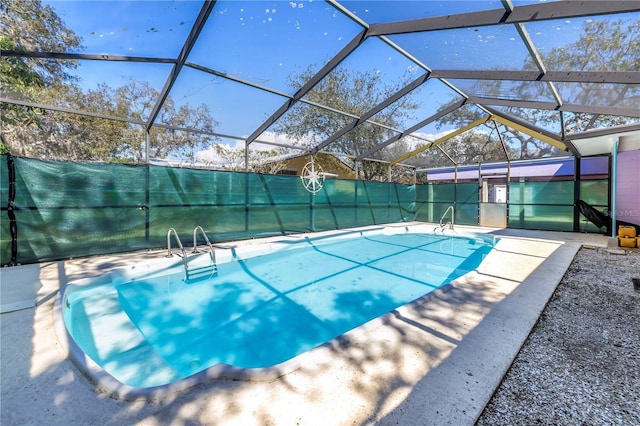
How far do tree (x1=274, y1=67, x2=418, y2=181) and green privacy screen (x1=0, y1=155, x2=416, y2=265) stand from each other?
2397mm

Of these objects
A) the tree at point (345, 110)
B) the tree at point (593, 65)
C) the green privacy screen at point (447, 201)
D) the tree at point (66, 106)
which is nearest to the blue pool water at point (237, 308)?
the tree at point (593, 65)

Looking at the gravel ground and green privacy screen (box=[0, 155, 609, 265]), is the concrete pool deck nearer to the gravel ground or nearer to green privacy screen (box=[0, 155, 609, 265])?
the gravel ground

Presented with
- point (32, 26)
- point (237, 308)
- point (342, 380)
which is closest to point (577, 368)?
point (342, 380)

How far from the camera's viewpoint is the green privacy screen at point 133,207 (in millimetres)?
4180

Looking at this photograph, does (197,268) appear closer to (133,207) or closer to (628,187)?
(133,207)

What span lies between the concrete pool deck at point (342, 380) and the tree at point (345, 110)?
5051mm

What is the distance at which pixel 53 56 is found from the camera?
12.4 feet

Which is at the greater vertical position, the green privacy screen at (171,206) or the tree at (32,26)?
the tree at (32,26)

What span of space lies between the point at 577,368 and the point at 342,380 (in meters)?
1.51

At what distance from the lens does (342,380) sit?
5.25 ft

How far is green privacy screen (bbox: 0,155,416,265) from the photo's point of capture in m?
4.18

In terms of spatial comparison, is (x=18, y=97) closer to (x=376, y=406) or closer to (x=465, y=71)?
(x=376, y=406)

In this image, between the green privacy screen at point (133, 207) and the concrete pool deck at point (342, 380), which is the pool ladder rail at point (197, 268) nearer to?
the green privacy screen at point (133, 207)

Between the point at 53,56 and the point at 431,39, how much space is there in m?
5.43
